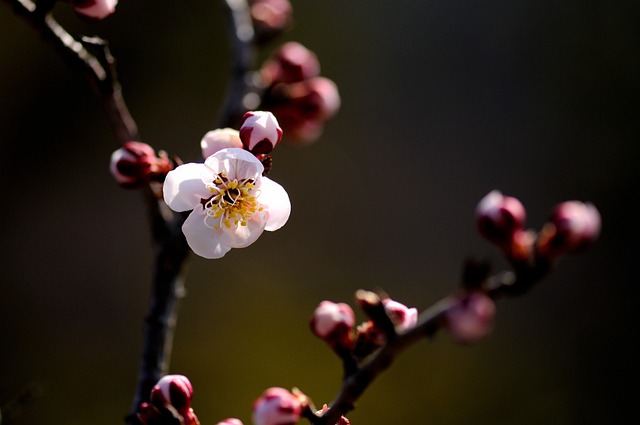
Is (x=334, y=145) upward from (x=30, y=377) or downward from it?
upward

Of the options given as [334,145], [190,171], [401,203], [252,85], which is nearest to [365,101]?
[334,145]

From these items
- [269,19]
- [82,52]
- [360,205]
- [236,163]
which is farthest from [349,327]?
[360,205]

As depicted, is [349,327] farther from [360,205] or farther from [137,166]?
[360,205]

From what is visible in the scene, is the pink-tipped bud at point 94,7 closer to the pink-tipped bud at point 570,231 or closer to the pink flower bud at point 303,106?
the pink flower bud at point 303,106

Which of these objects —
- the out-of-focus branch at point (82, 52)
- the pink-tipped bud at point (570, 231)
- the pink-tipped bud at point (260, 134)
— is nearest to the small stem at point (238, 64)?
the out-of-focus branch at point (82, 52)

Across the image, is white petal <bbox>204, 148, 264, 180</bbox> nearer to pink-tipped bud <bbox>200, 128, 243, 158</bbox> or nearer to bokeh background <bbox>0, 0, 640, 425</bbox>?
pink-tipped bud <bbox>200, 128, 243, 158</bbox>

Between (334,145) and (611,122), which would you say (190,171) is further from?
(611,122)

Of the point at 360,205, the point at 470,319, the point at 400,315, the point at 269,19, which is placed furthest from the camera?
the point at 360,205
